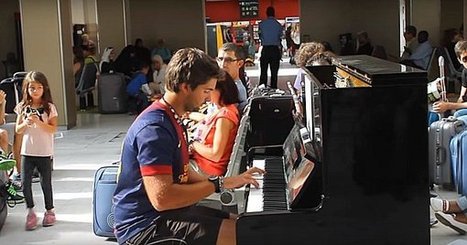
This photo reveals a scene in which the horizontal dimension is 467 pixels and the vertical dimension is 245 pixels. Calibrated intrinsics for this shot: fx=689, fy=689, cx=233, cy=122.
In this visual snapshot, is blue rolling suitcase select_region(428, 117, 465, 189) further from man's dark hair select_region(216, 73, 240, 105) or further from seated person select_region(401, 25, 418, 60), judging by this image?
seated person select_region(401, 25, 418, 60)

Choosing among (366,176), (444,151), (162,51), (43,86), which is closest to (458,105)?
(444,151)

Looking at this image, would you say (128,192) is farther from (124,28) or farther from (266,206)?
(124,28)

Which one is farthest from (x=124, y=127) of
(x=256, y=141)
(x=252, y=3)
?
(x=252, y=3)

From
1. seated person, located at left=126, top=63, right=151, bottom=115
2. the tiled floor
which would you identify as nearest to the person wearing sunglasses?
the tiled floor

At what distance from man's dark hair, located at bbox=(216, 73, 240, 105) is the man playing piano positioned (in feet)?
4.79

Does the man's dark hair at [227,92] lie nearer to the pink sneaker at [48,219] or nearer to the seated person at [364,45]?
the pink sneaker at [48,219]

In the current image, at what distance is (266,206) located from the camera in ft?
8.64

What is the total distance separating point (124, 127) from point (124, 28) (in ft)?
21.0

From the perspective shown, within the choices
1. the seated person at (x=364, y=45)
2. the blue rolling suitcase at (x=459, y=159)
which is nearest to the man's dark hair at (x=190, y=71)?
the blue rolling suitcase at (x=459, y=159)

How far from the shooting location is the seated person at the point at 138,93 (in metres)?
12.9

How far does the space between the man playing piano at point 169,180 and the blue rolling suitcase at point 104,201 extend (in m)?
2.10

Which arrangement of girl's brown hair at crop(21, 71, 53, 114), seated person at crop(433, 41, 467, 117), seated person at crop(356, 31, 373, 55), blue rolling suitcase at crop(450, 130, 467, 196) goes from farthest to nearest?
1. seated person at crop(356, 31, 373, 55)
2. seated person at crop(433, 41, 467, 117)
3. blue rolling suitcase at crop(450, 130, 467, 196)
4. girl's brown hair at crop(21, 71, 53, 114)

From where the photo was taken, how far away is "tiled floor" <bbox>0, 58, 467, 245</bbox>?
4988 millimetres

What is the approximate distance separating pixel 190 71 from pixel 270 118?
1.83 meters
